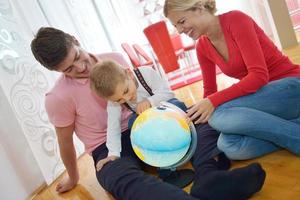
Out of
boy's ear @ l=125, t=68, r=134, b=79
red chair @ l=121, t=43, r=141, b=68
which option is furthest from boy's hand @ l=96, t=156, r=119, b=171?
red chair @ l=121, t=43, r=141, b=68

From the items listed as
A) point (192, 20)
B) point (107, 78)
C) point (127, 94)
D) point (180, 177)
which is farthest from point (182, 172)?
point (192, 20)

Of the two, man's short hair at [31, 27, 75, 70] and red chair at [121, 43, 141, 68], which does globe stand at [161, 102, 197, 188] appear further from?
red chair at [121, 43, 141, 68]

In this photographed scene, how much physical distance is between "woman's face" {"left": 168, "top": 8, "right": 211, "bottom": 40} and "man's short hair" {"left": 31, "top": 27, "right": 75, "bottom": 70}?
0.47 metres

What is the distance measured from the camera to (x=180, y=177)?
5.05 ft

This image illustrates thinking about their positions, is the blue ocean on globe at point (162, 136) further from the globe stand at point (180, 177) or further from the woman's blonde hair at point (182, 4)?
the woman's blonde hair at point (182, 4)

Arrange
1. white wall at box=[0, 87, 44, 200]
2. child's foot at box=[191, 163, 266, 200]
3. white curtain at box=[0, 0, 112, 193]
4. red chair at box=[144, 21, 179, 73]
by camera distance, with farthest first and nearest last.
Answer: red chair at box=[144, 21, 179, 73] < white curtain at box=[0, 0, 112, 193] < white wall at box=[0, 87, 44, 200] < child's foot at box=[191, 163, 266, 200]

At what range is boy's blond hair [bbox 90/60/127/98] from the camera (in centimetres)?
139

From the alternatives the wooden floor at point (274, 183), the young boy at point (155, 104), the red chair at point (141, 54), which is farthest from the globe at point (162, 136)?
the red chair at point (141, 54)

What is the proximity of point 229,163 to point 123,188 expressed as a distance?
0.46 m

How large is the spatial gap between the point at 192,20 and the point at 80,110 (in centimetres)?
73

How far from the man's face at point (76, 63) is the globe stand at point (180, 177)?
0.64m

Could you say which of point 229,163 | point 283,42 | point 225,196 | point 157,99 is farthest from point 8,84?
point 283,42

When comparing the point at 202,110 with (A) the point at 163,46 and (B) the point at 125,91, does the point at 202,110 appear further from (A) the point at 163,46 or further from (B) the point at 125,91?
(A) the point at 163,46

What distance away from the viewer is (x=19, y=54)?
256 cm
